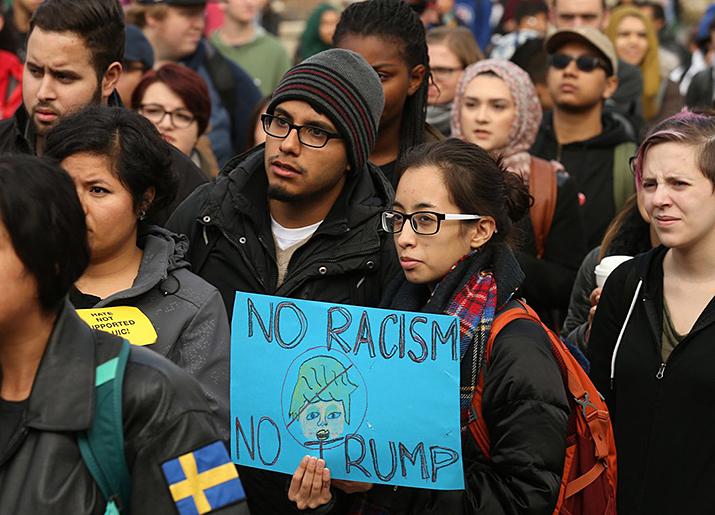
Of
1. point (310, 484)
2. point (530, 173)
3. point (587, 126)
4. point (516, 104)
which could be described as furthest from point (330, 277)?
point (587, 126)

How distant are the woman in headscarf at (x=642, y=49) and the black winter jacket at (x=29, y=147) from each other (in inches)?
249

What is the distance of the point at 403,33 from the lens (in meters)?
5.68

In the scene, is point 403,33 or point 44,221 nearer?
point 44,221

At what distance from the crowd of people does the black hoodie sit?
0.71 meters

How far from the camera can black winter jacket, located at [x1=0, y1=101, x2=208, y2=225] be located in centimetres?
512

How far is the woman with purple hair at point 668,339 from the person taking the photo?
4.34m

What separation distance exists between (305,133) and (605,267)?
1.30 metres

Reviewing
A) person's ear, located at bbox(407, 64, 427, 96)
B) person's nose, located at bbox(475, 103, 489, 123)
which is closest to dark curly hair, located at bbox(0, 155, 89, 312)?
person's ear, located at bbox(407, 64, 427, 96)

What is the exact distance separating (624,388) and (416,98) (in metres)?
1.72

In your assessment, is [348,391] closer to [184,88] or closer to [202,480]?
[202,480]

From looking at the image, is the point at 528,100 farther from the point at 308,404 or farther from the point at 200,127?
the point at 308,404

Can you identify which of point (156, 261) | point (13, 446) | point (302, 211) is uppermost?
point (302, 211)

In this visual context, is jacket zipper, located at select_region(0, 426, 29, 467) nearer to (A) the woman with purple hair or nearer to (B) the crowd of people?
(B) the crowd of people

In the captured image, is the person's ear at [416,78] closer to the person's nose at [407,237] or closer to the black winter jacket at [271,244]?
the black winter jacket at [271,244]
